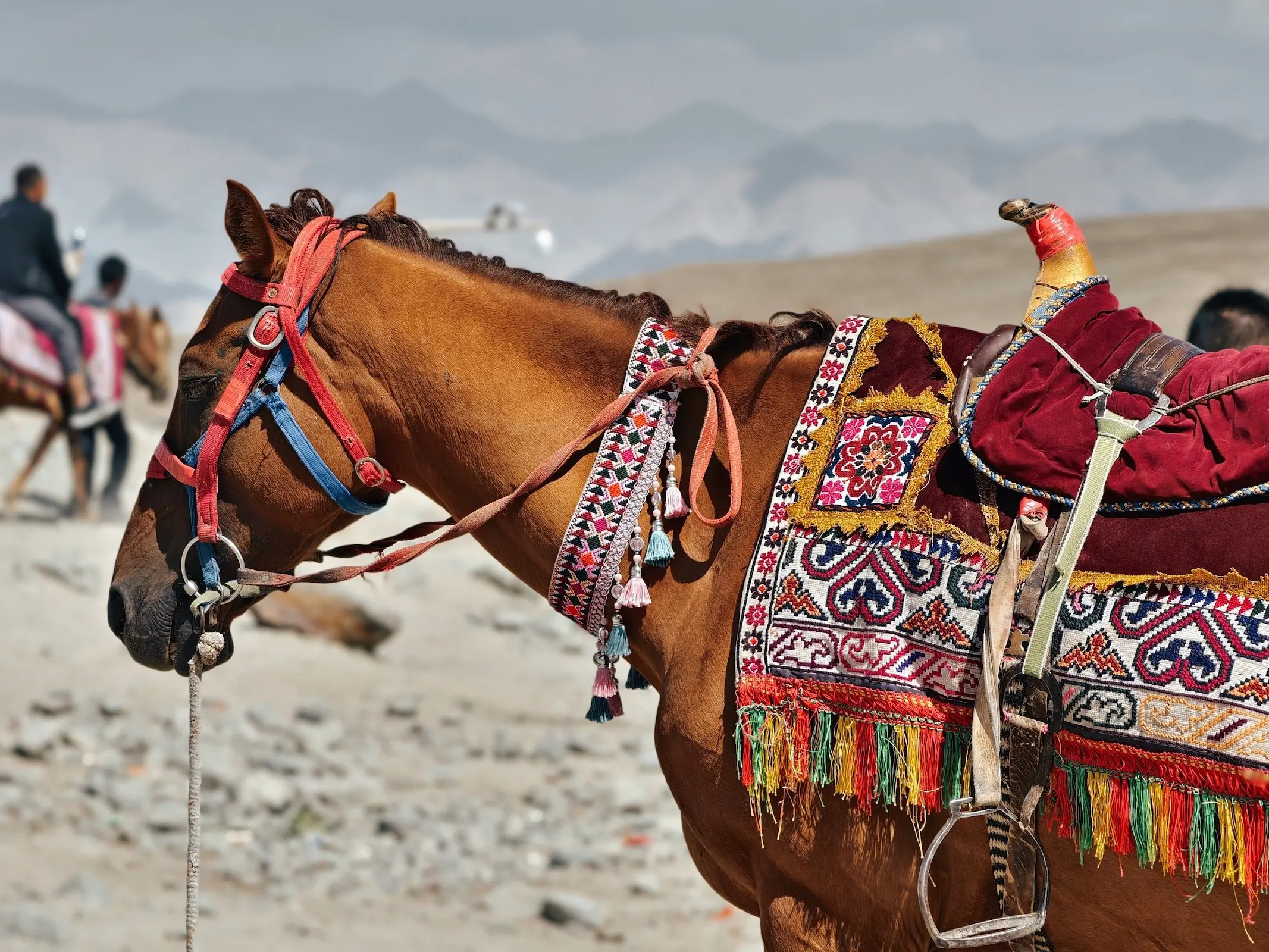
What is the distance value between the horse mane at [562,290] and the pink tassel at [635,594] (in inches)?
19.0

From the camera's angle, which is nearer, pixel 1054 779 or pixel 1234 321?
pixel 1054 779

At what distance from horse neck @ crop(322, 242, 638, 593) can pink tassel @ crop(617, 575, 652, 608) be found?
0.70 ft

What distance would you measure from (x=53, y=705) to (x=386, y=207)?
4790 millimetres

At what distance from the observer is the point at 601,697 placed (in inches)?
91.3

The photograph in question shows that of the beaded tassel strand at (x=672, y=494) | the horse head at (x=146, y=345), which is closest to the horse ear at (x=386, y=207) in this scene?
the beaded tassel strand at (x=672, y=494)

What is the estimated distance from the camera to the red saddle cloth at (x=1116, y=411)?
1788 millimetres

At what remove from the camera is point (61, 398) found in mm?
10516

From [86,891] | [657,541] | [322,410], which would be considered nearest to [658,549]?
[657,541]

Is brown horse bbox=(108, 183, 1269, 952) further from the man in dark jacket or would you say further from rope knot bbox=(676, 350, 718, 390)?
the man in dark jacket

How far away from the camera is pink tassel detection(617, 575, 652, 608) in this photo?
84.6 inches

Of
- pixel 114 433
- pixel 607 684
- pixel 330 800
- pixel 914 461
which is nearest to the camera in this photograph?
pixel 914 461

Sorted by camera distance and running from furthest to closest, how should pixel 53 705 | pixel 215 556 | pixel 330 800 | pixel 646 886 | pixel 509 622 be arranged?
pixel 509 622, pixel 53 705, pixel 330 800, pixel 646 886, pixel 215 556

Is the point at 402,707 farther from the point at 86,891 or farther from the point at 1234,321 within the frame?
the point at 1234,321

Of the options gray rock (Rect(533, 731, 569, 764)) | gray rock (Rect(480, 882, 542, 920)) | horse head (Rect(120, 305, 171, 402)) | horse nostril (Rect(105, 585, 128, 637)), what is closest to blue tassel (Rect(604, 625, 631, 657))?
horse nostril (Rect(105, 585, 128, 637))
